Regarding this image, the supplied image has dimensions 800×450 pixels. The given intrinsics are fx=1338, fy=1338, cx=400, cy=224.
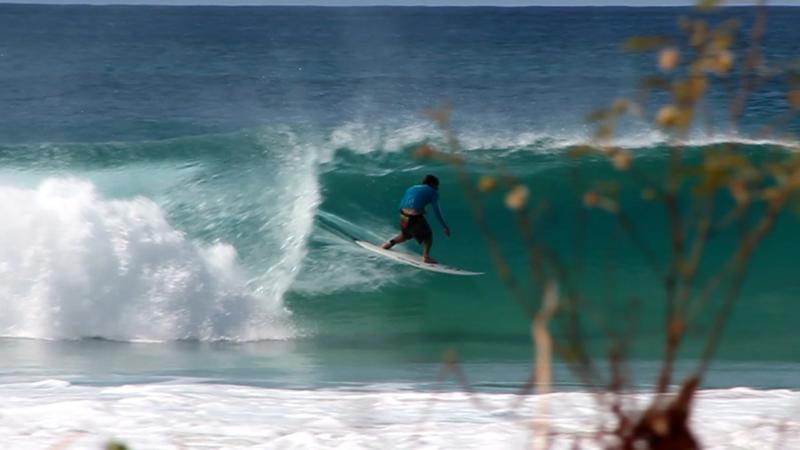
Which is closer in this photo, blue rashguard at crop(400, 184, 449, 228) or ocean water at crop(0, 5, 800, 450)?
ocean water at crop(0, 5, 800, 450)

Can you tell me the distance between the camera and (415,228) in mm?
11500

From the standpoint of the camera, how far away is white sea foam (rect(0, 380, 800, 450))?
197 inches

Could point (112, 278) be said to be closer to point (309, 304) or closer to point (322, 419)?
point (309, 304)

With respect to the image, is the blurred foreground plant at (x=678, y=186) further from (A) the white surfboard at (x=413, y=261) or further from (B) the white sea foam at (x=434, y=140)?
(B) the white sea foam at (x=434, y=140)

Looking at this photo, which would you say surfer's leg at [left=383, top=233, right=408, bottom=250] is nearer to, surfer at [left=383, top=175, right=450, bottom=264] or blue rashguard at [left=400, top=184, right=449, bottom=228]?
surfer at [left=383, top=175, right=450, bottom=264]

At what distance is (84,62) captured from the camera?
51688 millimetres

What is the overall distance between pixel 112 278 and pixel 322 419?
5.92m

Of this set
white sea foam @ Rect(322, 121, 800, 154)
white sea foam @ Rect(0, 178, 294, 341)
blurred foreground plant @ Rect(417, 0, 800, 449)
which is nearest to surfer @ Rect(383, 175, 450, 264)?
white sea foam @ Rect(0, 178, 294, 341)

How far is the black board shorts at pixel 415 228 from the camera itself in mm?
11492

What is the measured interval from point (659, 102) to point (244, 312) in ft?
73.3

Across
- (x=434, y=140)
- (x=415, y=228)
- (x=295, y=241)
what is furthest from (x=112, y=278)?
(x=434, y=140)

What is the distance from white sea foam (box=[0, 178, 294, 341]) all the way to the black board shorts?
1266 mm

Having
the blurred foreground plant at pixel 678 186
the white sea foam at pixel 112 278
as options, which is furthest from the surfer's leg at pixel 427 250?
the blurred foreground plant at pixel 678 186

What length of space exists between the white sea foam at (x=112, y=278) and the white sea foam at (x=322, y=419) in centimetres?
385
